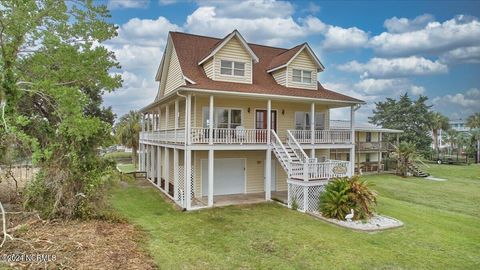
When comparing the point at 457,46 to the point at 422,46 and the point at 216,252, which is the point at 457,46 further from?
the point at 216,252

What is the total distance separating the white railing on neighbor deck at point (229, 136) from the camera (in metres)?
13.9

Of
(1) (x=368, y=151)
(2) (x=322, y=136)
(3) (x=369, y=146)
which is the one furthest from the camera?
(3) (x=369, y=146)

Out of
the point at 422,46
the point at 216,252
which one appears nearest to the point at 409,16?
the point at 422,46

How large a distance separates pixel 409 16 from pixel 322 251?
22.5 m

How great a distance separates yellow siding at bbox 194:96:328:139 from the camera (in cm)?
1584

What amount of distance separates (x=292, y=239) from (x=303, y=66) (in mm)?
12038

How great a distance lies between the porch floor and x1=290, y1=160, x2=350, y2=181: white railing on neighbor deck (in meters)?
2.22

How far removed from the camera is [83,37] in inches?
502

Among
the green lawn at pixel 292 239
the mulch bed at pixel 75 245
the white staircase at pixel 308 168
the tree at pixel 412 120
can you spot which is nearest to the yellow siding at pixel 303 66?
the white staircase at pixel 308 168

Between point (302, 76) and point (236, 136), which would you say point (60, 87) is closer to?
point (236, 136)

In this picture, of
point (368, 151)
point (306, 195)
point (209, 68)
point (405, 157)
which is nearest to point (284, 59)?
point (209, 68)

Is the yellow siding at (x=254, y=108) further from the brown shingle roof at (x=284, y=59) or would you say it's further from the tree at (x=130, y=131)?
the tree at (x=130, y=131)

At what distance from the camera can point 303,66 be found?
18500 mm

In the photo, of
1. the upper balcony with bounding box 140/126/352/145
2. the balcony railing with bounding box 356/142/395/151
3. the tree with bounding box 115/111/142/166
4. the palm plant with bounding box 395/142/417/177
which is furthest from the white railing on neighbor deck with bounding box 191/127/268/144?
the tree with bounding box 115/111/142/166
